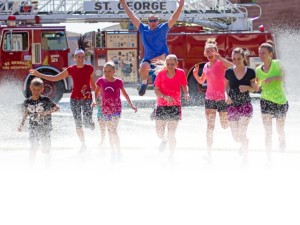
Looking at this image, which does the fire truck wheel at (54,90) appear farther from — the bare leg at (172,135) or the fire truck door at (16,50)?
the bare leg at (172,135)

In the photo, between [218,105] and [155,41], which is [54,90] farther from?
[218,105]

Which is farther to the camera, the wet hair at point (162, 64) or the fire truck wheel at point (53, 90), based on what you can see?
the fire truck wheel at point (53, 90)

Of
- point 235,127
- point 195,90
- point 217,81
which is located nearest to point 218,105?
point 217,81

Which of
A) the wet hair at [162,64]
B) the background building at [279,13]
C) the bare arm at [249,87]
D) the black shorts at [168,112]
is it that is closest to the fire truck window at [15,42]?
the wet hair at [162,64]

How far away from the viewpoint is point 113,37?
893 inches

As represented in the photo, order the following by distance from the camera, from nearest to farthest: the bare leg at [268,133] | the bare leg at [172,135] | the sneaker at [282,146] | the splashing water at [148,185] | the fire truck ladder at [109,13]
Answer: the splashing water at [148,185] < the bare leg at [268,133] < the bare leg at [172,135] < the sneaker at [282,146] < the fire truck ladder at [109,13]

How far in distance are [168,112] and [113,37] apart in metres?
Result: 12.7

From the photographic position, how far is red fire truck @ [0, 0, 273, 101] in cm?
2136

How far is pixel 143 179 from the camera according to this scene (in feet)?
28.0

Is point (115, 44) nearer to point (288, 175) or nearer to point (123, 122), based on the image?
point (123, 122)

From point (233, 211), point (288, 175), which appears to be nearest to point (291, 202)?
point (233, 211)

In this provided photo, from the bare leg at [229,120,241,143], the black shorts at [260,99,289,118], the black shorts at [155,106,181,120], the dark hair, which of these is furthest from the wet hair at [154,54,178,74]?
the dark hair

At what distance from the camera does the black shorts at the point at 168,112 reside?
1017 centimetres

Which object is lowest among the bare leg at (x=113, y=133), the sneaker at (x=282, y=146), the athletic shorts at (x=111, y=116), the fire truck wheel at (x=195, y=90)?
the fire truck wheel at (x=195, y=90)
